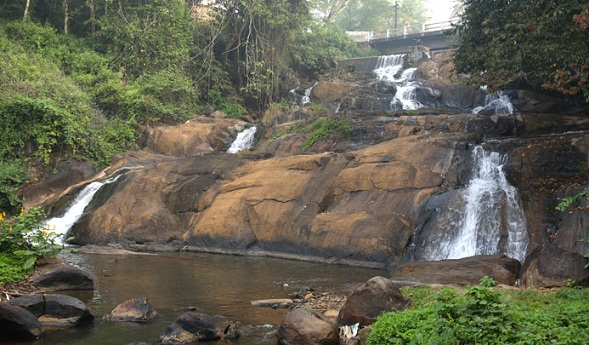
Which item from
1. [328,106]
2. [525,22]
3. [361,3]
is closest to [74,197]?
[328,106]

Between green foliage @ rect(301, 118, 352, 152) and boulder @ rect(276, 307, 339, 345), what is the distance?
13067mm

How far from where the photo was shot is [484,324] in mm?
5699

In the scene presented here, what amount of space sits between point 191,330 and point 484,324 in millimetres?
4182

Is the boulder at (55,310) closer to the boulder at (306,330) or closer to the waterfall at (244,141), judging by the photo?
the boulder at (306,330)

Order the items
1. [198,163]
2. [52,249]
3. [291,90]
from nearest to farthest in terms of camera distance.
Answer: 1. [52,249]
2. [198,163]
3. [291,90]

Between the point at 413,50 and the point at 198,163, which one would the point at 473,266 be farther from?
the point at 413,50

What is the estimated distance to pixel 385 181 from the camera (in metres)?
15.6

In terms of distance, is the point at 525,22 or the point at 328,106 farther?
the point at 328,106

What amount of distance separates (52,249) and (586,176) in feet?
38.9

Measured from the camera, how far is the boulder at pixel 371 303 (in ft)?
26.1

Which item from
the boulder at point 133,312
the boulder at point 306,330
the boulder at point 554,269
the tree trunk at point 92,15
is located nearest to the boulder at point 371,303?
the boulder at point 306,330

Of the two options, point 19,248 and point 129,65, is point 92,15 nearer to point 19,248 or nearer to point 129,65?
point 129,65

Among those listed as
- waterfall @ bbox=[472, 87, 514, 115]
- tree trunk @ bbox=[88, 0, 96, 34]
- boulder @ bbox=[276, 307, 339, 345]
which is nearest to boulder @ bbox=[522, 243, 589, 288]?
boulder @ bbox=[276, 307, 339, 345]

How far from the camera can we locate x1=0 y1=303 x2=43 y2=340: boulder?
7.95m
